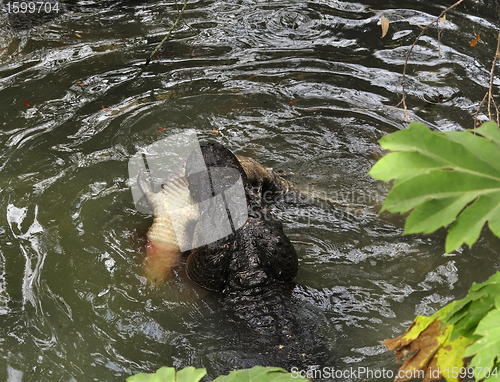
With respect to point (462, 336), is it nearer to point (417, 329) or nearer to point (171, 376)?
point (417, 329)

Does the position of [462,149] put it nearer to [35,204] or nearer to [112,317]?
[112,317]

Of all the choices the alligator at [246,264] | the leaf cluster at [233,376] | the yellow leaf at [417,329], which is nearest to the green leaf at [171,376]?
the leaf cluster at [233,376]

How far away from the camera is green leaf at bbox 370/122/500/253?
126 cm

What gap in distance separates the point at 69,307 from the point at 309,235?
2.42 meters

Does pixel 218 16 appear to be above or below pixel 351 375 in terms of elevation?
above

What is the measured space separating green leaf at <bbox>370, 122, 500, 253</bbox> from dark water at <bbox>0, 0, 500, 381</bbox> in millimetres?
2418

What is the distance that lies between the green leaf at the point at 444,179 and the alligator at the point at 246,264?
221 centimetres

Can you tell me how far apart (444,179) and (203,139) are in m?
4.83

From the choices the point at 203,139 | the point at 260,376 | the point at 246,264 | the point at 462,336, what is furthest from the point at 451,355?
the point at 203,139

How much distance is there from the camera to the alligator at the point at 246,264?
3371 millimetres

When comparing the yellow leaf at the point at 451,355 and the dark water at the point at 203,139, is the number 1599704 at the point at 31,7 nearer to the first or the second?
the dark water at the point at 203,139

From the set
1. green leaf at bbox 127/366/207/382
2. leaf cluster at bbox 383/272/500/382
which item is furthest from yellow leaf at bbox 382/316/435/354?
green leaf at bbox 127/366/207/382

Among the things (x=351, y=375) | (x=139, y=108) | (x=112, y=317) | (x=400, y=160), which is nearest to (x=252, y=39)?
(x=139, y=108)

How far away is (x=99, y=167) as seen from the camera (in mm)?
5531
